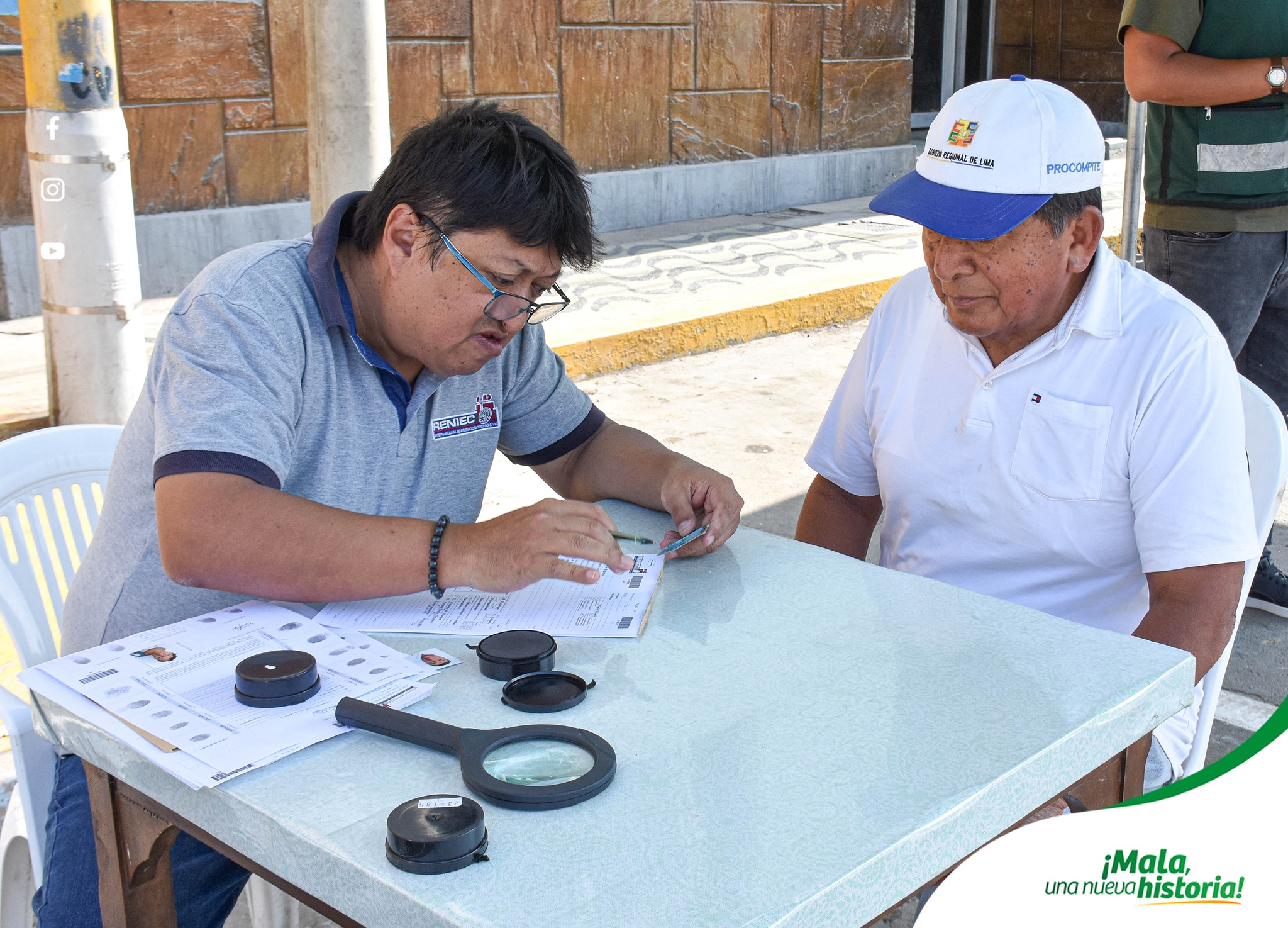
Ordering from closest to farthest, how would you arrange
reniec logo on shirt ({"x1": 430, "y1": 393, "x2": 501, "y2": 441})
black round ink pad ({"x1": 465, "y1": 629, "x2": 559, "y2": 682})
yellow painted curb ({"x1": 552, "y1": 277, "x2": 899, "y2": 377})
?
black round ink pad ({"x1": 465, "y1": 629, "x2": 559, "y2": 682}), reniec logo on shirt ({"x1": 430, "y1": 393, "x2": 501, "y2": 441}), yellow painted curb ({"x1": 552, "y1": 277, "x2": 899, "y2": 377})

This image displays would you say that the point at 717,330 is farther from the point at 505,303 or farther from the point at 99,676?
the point at 99,676

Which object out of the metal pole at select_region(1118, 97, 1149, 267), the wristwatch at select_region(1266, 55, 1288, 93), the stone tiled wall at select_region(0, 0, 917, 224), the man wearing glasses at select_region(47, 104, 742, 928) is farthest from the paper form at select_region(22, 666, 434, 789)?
the stone tiled wall at select_region(0, 0, 917, 224)

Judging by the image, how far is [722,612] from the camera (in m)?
1.71

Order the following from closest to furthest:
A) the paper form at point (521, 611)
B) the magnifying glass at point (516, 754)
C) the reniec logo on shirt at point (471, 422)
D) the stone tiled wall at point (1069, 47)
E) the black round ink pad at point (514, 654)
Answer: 1. the magnifying glass at point (516, 754)
2. the black round ink pad at point (514, 654)
3. the paper form at point (521, 611)
4. the reniec logo on shirt at point (471, 422)
5. the stone tiled wall at point (1069, 47)

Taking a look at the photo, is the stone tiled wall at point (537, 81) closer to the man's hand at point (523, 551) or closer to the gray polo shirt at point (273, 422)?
the gray polo shirt at point (273, 422)

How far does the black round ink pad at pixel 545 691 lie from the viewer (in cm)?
140

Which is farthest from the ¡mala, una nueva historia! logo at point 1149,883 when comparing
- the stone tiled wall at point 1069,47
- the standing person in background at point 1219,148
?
the stone tiled wall at point 1069,47

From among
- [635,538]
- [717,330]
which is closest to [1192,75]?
[635,538]

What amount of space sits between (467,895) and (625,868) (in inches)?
5.4

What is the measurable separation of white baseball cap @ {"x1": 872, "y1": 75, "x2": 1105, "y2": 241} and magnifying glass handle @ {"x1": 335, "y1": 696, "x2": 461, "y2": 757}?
1.09m

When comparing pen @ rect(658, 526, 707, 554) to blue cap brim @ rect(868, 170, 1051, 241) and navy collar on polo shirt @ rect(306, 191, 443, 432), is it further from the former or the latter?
blue cap brim @ rect(868, 170, 1051, 241)

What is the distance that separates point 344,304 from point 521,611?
1.89ft

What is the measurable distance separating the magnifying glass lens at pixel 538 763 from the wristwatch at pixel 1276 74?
107 inches

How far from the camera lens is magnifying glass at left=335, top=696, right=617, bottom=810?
1198 mm
